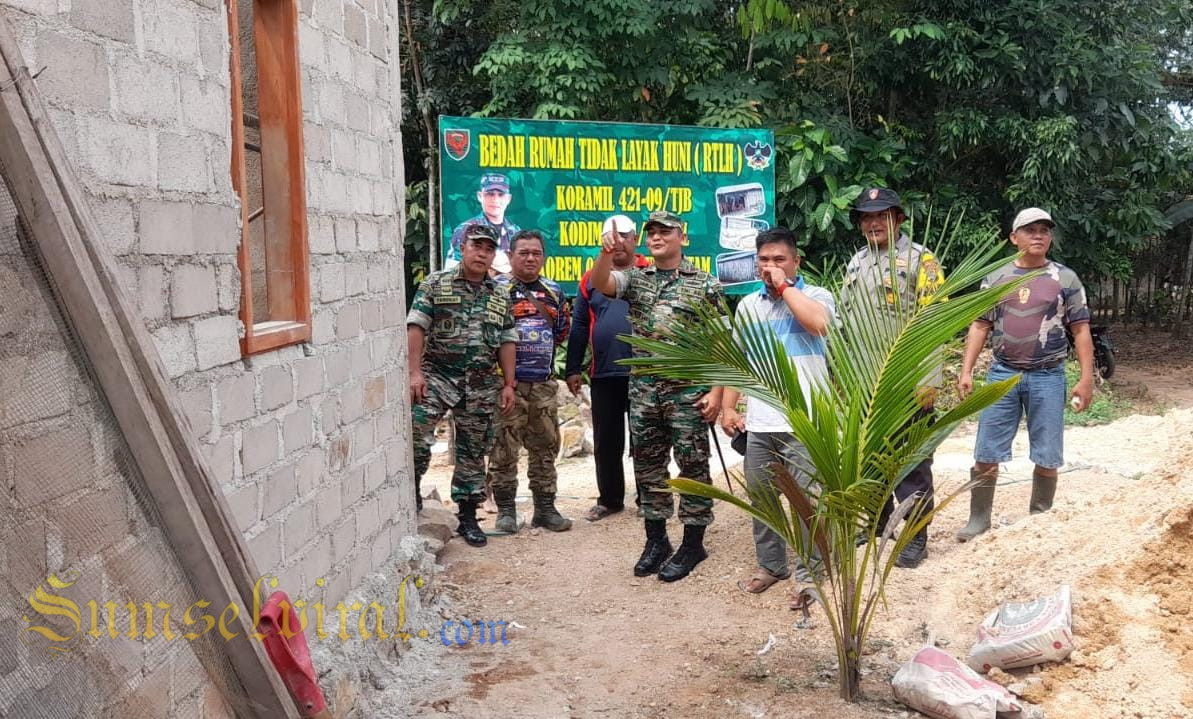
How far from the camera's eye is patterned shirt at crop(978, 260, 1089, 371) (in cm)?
540

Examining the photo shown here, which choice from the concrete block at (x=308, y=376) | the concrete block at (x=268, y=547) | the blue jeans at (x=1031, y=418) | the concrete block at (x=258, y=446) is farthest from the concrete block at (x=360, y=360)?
the blue jeans at (x=1031, y=418)

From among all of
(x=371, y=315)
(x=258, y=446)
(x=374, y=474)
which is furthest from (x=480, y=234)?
(x=258, y=446)

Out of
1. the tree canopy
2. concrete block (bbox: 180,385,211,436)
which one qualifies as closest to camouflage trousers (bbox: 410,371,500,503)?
concrete block (bbox: 180,385,211,436)

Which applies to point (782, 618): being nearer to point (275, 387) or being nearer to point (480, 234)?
point (480, 234)

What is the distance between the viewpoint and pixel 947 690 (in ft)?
12.0

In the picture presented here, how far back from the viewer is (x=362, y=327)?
161 inches

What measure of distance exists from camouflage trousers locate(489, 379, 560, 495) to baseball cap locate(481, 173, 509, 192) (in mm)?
2284

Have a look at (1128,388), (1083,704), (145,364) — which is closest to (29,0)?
(145,364)

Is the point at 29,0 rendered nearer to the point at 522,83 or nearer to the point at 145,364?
the point at 145,364

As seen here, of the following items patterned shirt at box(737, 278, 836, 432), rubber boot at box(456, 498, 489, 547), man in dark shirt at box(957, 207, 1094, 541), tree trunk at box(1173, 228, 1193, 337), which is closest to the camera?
patterned shirt at box(737, 278, 836, 432)

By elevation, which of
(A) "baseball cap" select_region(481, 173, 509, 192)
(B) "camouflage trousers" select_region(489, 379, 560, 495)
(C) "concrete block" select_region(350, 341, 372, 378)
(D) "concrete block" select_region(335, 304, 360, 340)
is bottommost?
(B) "camouflage trousers" select_region(489, 379, 560, 495)

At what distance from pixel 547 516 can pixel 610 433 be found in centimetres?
67
